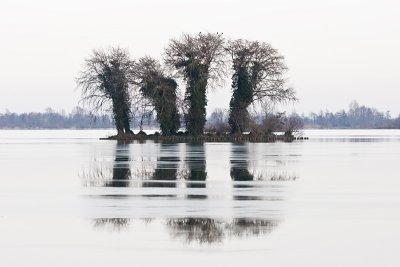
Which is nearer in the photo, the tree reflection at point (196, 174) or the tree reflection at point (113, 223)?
the tree reflection at point (113, 223)

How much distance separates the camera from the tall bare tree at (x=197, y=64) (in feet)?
240

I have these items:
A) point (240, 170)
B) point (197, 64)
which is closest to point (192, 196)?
point (240, 170)

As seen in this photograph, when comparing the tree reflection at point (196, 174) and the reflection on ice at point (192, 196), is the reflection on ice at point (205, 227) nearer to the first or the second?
the reflection on ice at point (192, 196)

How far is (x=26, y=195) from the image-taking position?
74.1ft

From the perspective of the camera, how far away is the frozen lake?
13.1 meters

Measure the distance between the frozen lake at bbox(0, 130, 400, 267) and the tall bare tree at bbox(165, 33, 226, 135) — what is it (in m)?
41.9

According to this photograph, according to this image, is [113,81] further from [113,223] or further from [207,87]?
[113,223]

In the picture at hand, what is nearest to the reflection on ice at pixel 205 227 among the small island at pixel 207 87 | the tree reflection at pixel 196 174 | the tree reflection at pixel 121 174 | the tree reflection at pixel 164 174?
the tree reflection at pixel 196 174

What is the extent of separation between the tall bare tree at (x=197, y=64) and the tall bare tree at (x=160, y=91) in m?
1.35

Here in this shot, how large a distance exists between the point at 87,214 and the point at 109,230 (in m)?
2.52

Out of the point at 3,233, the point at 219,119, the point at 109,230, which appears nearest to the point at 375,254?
the point at 109,230

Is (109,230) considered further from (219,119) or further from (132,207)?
(219,119)

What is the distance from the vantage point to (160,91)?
7519cm

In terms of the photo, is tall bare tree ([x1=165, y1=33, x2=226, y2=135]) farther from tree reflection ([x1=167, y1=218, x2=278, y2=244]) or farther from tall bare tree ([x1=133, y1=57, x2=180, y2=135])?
tree reflection ([x1=167, y1=218, x2=278, y2=244])
